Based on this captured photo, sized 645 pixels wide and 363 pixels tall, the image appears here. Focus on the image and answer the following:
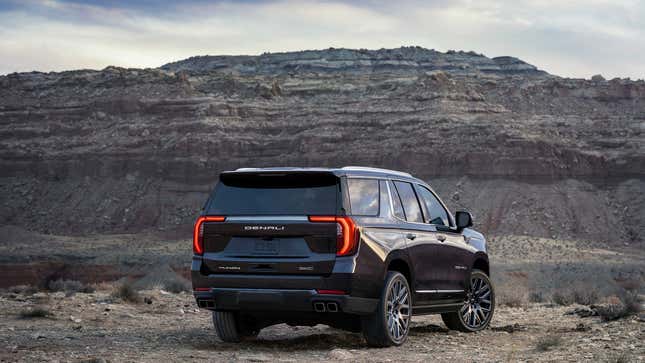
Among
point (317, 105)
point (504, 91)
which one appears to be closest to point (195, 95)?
point (317, 105)

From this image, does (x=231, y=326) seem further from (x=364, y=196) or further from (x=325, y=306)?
(x=364, y=196)

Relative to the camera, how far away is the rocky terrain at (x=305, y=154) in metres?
56.1

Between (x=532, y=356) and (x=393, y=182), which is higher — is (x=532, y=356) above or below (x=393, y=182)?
below

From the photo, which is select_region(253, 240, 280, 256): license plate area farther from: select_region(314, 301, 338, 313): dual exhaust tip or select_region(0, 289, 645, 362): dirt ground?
select_region(0, 289, 645, 362): dirt ground

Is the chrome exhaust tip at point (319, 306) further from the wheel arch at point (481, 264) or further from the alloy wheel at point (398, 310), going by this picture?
the wheel arch at point (481, 264)

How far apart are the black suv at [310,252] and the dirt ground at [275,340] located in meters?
0.39

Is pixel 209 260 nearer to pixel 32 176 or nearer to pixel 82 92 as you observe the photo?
pixel 32 176

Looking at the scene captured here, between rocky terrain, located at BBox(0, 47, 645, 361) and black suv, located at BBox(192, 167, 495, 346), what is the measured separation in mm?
33190

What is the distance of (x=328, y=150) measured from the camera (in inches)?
2645

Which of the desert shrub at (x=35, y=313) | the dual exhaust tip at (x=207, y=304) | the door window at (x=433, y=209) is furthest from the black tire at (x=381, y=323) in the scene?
the desert shrub at (x=35, y=313)

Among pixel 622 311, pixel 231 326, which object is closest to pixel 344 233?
pixel 231 326

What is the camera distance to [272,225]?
9.95 meters

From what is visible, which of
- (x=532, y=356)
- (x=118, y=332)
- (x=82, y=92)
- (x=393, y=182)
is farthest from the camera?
(x=82, y=92)

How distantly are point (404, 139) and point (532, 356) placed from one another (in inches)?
2214
